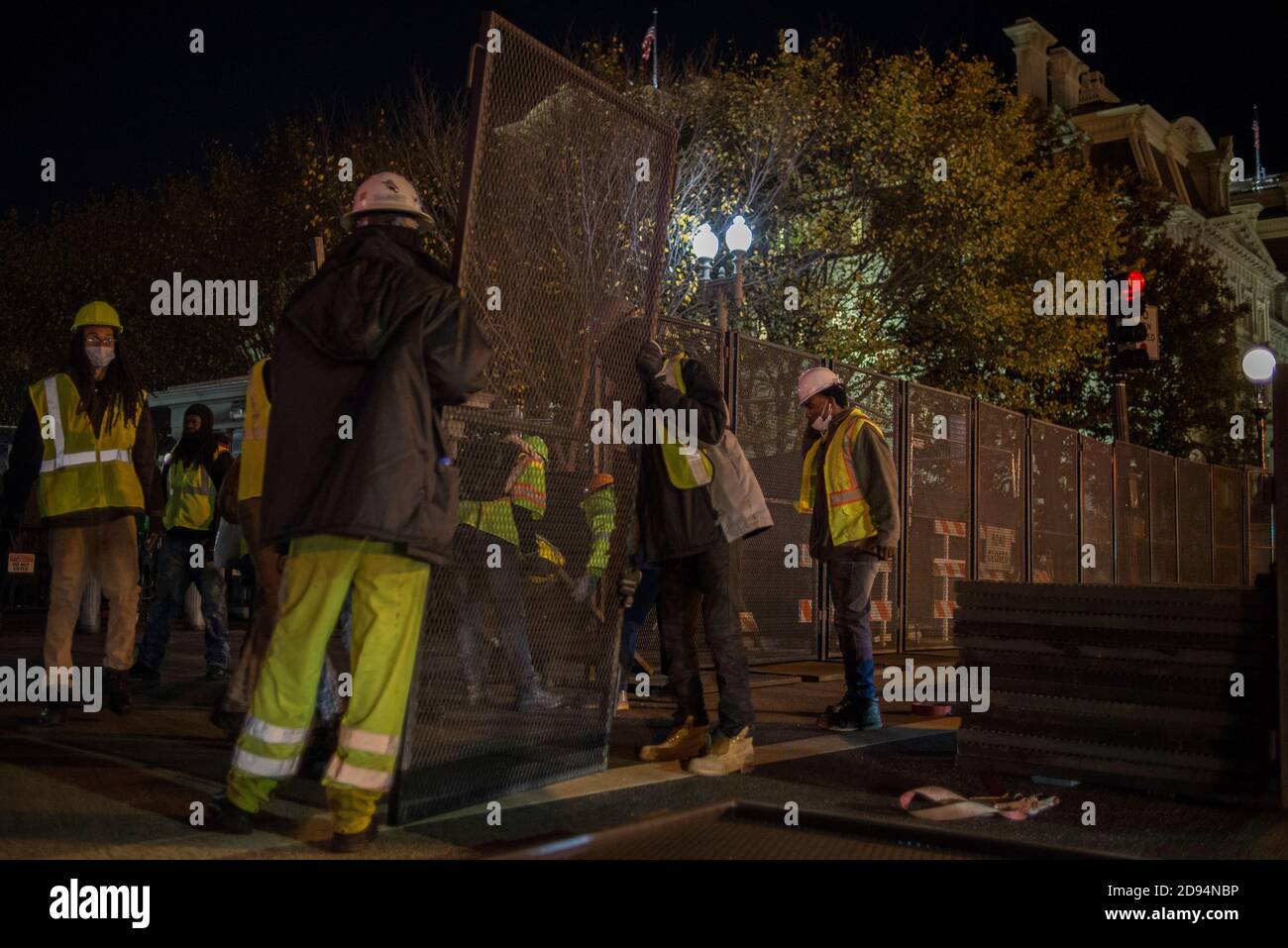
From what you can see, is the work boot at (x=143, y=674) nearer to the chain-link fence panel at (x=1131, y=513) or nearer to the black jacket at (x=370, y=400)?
the black jacket at (x=370, y=400)

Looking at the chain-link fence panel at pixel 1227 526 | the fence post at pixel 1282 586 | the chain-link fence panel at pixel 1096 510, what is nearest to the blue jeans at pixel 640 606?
the fence post at pixel 1282 586

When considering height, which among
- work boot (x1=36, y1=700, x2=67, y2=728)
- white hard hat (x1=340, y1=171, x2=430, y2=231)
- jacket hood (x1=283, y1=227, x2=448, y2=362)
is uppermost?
white hard hat (x1=340, y1=171, x2=430, y2=231)

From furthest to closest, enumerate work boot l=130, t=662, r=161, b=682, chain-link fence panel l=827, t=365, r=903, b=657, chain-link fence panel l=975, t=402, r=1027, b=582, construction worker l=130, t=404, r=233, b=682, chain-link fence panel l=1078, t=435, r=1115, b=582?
chain-link fence panel l=1078, t=435, r=1115, b=582 < chain-link fence panel l=975, t=402, r=1027, b=582 < chain-link fence panel l=827, t=365, r=903, b=657 < construction worker l=130, t=404, r=233, b=682 < work boot l=130, t=662, r=161, b=682

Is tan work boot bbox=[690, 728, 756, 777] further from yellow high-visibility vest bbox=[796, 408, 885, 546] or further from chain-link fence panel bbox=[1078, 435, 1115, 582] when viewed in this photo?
chain-link fence panel bbox=[1078, 435, 1115, 582]

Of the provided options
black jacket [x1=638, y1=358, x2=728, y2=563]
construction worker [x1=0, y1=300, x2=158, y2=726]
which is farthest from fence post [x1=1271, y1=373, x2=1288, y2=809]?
construction worker [x1=0, y1=300, x2=158, y2=726]

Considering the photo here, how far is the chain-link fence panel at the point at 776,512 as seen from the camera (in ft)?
35.9

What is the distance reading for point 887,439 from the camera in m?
13.0

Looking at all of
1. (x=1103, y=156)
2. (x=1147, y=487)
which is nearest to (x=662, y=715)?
(x=1147, y=487)

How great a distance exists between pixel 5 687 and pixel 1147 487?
671 inches

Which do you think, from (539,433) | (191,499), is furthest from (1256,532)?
(539,433)

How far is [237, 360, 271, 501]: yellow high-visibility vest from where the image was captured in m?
6.04

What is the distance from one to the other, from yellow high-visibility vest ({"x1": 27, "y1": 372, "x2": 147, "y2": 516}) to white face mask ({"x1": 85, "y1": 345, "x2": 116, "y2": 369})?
6.3 inches

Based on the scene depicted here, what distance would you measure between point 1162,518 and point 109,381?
59.3 ft
